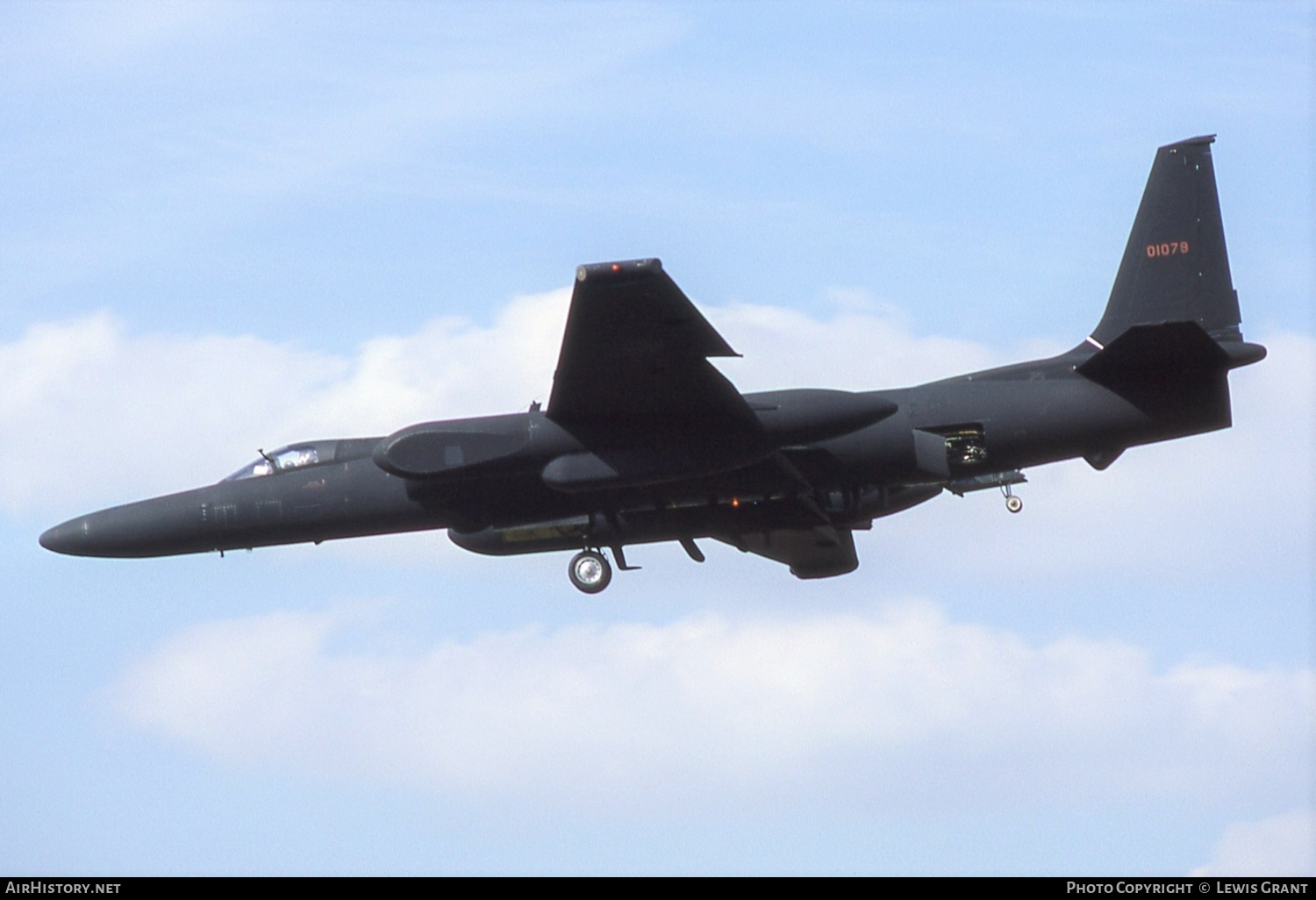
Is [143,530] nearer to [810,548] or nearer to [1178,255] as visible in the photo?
[810,548]

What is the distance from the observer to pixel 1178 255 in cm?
2408

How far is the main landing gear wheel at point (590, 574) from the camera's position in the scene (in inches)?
960

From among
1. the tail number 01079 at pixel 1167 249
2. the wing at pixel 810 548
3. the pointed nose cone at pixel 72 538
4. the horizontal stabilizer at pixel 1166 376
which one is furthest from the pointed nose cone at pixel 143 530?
the tail number 01079 at pixel 1167 249

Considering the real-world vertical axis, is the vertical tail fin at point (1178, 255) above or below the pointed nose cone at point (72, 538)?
above

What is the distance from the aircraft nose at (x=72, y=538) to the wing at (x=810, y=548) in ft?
29.4

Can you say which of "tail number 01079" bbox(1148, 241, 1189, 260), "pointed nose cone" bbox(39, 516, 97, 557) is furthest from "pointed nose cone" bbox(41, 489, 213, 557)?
"tail number 01079" bbox(1148, 241, 1189, 260)

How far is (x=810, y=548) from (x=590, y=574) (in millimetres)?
3898

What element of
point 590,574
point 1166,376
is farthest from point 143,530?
point 1166,376

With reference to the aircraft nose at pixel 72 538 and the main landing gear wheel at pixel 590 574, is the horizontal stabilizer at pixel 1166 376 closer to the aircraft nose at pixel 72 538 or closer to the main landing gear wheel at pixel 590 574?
the main landing gear wheel at pixel 590 574

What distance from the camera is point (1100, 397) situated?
22750 mm

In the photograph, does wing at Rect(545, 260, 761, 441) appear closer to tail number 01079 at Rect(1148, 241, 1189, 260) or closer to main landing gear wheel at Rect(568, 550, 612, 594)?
main landing gear wheel at Rect(568, 550, 612, 594)
